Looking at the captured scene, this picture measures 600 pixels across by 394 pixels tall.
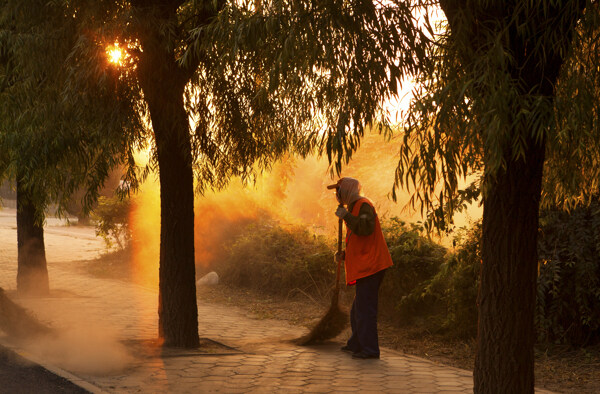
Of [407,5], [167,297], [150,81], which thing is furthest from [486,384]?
[150,81]

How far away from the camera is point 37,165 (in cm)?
884

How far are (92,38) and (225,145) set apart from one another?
2.26 meters

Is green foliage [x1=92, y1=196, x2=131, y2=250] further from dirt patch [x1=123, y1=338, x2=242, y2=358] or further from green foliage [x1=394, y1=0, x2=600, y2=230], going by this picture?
green foliage [x1=394, y1=0, x2=600, y2=230]

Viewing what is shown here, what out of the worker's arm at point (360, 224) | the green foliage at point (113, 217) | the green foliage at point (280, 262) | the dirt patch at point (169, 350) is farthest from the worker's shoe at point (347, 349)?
the green foliage at point (113, 217)

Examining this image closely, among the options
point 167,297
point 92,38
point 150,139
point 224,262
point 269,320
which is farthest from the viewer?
point 224,262

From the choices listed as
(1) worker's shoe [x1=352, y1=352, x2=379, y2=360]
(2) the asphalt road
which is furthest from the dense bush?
(2) the asphalt road

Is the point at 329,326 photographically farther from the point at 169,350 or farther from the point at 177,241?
the point at 177,241

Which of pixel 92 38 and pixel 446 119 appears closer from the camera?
pixel 446 119

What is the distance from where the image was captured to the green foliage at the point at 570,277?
8.14m

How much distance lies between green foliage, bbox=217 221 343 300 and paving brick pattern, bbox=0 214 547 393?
2.15m

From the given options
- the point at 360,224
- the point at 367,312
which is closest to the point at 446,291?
the point at 367,312

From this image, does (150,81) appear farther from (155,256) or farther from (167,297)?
(155,256)

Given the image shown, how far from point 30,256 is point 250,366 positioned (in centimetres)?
684

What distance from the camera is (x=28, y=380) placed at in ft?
22.6
